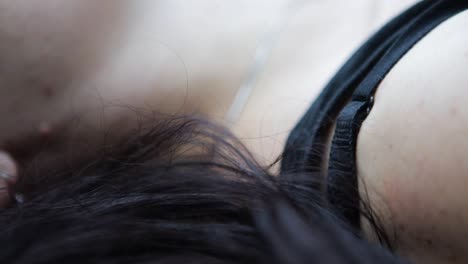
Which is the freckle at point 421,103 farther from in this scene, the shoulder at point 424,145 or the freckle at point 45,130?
the freckle at point 45,130

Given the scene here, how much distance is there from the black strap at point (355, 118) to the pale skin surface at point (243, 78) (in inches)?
0.6

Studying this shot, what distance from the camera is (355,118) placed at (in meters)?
0.55

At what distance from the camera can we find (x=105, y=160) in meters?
0.55

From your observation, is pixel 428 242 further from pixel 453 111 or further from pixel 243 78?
pixel 243 78

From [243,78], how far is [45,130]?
0.39m

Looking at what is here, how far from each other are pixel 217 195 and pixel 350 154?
0.21 m

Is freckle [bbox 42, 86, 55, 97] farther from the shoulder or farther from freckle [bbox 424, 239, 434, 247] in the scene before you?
freckle [bbox 424, 239, 434, 247]

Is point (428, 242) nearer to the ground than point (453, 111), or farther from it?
nearer to the ground

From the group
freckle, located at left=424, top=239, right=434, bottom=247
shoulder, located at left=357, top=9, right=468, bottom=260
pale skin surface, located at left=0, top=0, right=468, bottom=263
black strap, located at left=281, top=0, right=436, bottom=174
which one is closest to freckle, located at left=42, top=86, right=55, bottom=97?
pale skin surface, located at left=0, top=0, right=468, bottom=263

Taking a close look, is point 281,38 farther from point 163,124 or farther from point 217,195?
point 217,195

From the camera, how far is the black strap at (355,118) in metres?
0.54

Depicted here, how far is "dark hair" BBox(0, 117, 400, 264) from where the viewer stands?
1.18 ft

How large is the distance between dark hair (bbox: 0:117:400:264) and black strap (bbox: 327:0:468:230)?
0.07 metres

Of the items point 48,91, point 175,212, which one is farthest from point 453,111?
point 48,91
